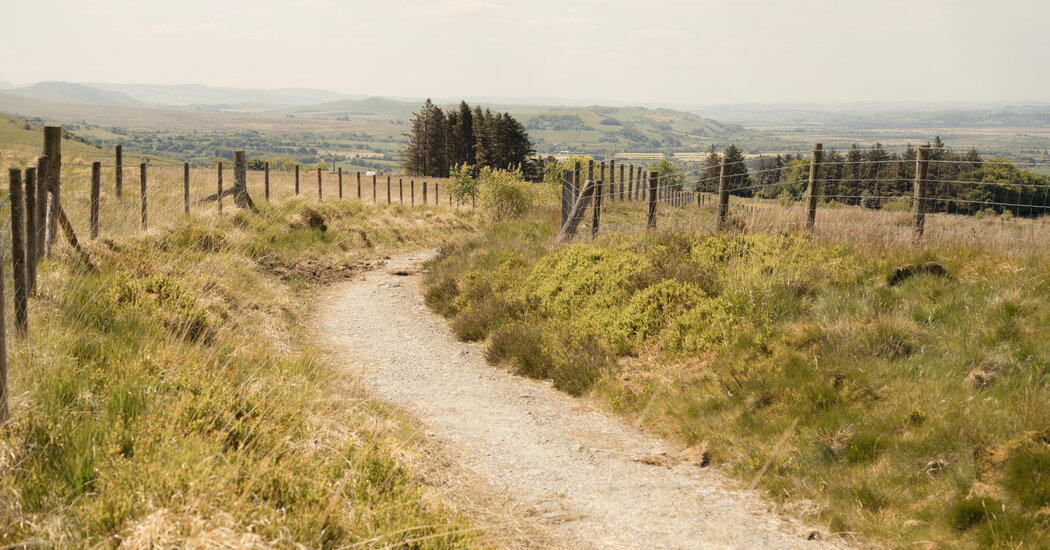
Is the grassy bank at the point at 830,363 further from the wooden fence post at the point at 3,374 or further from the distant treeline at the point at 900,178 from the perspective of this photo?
the wooden fence post at the point at 3,374

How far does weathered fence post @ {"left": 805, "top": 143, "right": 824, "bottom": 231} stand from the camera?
1093cm

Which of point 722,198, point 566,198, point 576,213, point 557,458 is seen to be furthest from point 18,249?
point 566,198

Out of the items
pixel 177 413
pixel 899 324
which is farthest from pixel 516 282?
pixel 177 413

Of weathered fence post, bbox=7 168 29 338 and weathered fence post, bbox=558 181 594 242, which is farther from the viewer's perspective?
weathered fence post, bbox=558 181 594 242

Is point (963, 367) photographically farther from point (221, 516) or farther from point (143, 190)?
point (143, 190)

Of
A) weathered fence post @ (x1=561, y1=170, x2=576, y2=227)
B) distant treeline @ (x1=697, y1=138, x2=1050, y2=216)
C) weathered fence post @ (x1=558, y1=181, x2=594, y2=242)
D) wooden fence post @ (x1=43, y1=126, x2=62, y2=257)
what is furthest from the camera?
weathered fence post @ (x1=561, y1=170, x2=576, y2=227)

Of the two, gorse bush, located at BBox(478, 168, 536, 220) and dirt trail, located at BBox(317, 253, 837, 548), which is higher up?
gorse bush, located at BBox(478, 168, 536, 220)

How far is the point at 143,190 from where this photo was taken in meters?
15.2

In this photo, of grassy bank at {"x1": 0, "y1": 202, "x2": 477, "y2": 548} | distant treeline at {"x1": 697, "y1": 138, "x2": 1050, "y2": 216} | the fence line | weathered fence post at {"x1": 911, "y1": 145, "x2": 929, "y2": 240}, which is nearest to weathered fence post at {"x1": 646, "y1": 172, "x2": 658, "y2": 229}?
distant treeline at {"x1": 697, "y1": 138, "x2": 1050, "y2": 216}

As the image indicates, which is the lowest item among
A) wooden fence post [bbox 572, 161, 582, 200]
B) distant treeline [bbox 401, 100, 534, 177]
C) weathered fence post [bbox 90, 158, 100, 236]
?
weathered fence post [bbox 90, 158, 100, 236]

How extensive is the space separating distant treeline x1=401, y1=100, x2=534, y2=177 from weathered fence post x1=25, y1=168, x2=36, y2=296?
65.5 meters

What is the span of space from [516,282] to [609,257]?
5.92ft

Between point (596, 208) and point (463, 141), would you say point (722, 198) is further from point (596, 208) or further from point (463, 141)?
point (463, 141)

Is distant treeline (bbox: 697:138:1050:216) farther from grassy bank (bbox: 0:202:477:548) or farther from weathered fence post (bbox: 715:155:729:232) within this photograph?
grassy bank (bbox: 0:202:477:548)
